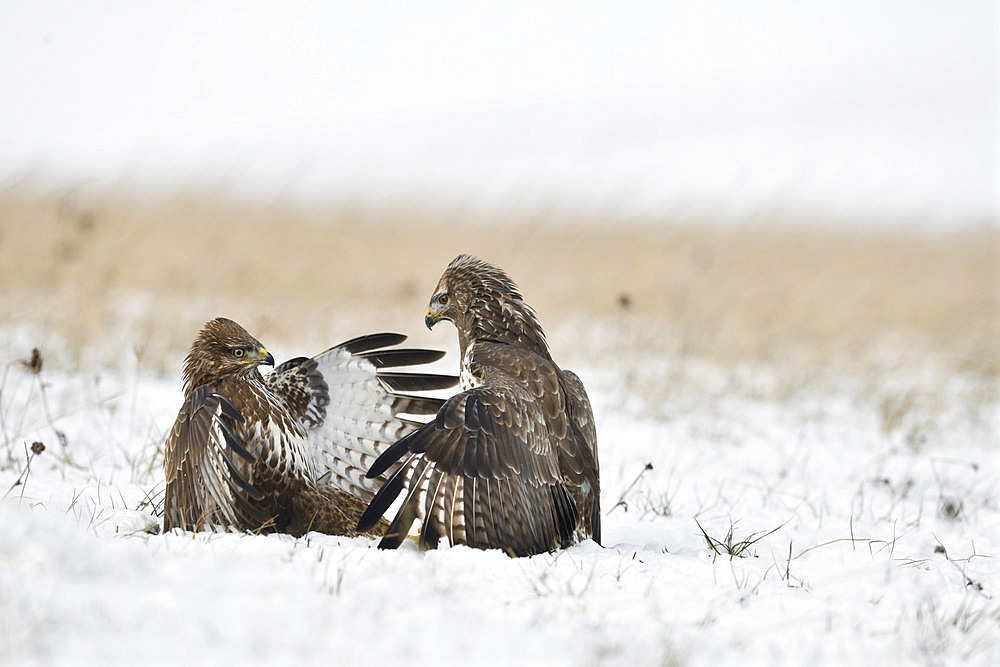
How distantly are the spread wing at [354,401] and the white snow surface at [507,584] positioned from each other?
76cm

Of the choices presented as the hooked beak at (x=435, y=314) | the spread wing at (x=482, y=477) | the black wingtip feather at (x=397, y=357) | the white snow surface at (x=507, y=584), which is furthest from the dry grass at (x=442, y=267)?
the spread wing at (x=482, y=477)

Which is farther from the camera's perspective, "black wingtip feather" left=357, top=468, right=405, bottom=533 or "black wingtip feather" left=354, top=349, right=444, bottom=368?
"black wingtip feather" left=354, top=349, right=444, bottom=368

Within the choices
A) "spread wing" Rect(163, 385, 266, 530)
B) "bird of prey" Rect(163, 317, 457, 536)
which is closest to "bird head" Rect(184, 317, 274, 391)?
"bird of prey" Rect(163, 317, 457, 536)

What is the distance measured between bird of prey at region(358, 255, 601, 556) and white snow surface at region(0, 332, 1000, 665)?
0.14 m

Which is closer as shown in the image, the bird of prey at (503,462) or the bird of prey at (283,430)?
the bird of prey at (503,462)

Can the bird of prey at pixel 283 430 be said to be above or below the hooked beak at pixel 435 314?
below

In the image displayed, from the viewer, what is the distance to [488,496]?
3.11m

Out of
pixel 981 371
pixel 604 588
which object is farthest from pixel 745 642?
pixel 981 371

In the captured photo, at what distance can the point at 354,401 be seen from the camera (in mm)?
4141

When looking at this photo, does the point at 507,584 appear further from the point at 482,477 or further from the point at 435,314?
the point at 435,314

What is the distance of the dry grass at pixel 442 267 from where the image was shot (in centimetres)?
827

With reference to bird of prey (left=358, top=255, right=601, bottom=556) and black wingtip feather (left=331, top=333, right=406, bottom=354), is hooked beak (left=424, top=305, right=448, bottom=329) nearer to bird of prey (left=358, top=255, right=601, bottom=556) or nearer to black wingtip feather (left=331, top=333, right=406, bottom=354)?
black wingtip feather (left=331, top=333, right=406, bottom=354)

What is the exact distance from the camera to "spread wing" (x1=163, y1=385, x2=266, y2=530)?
125 inches

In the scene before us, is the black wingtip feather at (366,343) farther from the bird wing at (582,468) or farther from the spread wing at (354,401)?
the bird wing at (582,468)
